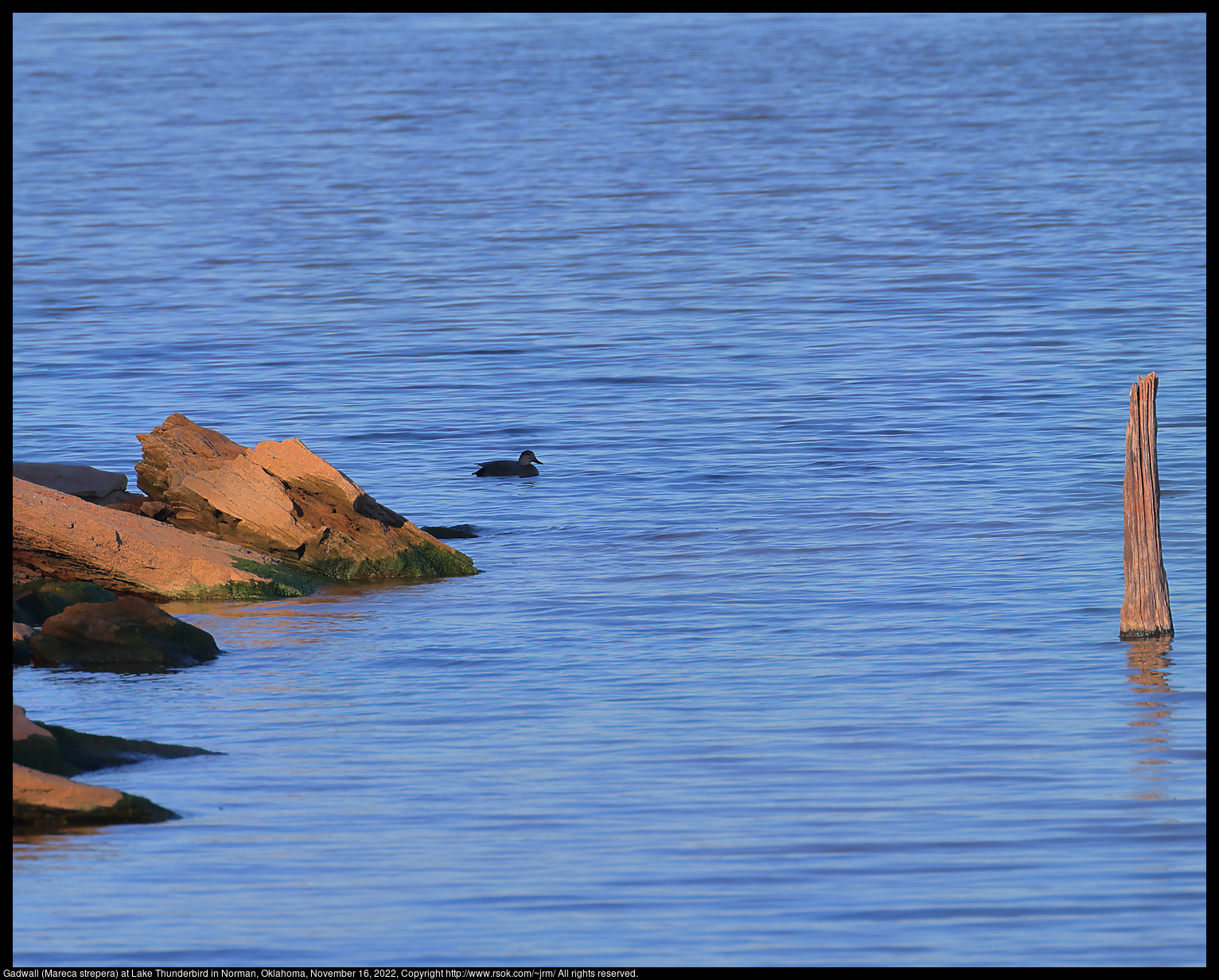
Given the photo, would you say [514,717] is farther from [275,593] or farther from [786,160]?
[786,160]

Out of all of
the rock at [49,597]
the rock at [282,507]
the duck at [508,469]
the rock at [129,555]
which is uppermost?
the duck at [508,469]

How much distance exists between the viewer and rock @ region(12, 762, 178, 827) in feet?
35.4

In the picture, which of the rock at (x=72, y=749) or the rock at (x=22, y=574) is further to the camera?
the rock at (x=22, y=574)

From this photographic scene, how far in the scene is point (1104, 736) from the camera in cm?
1285

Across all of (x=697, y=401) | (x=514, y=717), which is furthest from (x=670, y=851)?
(x=697, y=401)

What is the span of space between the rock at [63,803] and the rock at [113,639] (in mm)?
3842

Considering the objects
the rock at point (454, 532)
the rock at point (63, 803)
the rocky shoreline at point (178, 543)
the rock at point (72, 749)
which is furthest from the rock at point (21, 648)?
the rock at point (454, 532)

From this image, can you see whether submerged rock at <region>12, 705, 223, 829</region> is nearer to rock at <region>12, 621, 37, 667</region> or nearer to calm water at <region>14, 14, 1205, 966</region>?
calm water at <region>14, 14, 1205, 966</region>

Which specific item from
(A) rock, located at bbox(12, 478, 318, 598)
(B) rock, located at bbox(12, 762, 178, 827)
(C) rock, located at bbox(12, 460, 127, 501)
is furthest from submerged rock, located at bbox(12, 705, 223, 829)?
(C) rock, located at bbox(12, 460, 127, 501)

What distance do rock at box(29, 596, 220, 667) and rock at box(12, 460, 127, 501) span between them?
146 inches

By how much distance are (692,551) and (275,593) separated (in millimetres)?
4295

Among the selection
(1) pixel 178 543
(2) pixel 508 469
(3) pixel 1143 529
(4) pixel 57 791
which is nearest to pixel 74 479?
(1) pixel 178 543

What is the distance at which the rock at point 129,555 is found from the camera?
54.1 feet

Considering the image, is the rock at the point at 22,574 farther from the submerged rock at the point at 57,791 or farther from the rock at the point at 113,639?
the submerged rock at the point at 57,791
